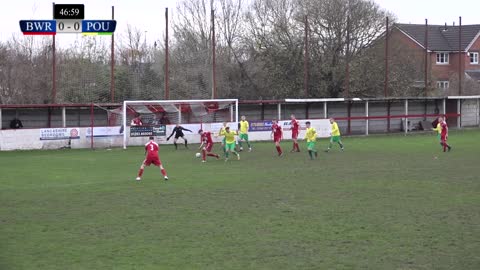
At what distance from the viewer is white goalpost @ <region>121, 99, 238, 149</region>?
42.6 meters

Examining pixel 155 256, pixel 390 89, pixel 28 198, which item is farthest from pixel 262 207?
pixel 390 89

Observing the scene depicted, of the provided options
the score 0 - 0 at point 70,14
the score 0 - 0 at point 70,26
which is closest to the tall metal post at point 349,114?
the score 0 - 0 at point 70,26

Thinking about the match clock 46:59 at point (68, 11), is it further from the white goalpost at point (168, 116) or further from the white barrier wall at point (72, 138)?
the white goalpost at point (168, 116)

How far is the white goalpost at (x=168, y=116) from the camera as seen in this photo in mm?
42562

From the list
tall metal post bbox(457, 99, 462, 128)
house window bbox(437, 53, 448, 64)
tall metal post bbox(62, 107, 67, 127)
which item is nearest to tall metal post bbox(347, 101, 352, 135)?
tall metal post bbox(457, 99, 462, 128)

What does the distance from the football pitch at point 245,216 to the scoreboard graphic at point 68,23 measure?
5552mm

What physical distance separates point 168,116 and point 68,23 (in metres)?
18.2

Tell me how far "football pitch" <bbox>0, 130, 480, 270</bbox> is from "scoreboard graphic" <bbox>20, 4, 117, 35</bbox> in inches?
219

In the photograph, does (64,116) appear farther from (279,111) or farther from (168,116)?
(279,111)

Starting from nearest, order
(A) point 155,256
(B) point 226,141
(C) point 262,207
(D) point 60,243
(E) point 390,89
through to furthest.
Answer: (A) point 155,256, (D) point 60,243, (C) point 262,207, (B) point 226,141, (E) point 390,89

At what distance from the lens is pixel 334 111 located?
169 feet

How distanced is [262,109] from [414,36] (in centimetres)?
3710

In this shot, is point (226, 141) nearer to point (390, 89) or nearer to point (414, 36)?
point (390, 89)

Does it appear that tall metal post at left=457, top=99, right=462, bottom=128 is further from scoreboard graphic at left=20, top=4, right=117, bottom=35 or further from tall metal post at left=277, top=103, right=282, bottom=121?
scoreboard graphic at left=20, top=4, right=117, bottom=35
